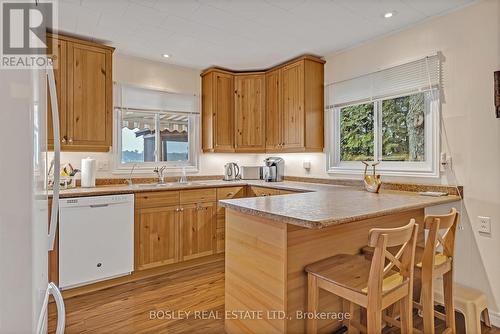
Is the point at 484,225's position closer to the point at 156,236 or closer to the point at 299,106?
the point at 299,106

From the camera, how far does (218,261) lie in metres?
3.43

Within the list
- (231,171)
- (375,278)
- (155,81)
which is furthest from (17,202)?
(231,171)

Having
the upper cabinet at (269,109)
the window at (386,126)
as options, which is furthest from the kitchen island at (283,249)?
the upper cabinet at (269,109)

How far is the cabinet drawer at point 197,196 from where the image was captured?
3174 mm

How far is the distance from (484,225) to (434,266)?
101 cm

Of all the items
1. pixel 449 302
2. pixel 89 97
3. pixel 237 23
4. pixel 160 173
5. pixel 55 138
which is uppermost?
pixel 237 23

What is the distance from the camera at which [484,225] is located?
219 centimetres

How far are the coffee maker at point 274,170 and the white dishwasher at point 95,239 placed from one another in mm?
1805

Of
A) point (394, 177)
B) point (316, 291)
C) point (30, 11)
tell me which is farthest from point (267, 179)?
point (30, 11)

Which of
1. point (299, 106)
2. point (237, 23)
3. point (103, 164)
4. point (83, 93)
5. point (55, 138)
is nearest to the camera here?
point (55, 138)

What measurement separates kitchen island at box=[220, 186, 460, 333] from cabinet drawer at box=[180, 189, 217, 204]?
1.34m

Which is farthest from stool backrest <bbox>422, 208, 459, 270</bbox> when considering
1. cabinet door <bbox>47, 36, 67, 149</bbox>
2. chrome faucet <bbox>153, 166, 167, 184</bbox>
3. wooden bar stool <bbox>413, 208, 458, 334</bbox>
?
cabinet door <bbox>47, 36, 67, 149</bbox>

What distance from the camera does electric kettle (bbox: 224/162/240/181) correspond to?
13.6 feet

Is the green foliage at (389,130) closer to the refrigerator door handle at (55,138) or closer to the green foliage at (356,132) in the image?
the green foliage at (356,132)
